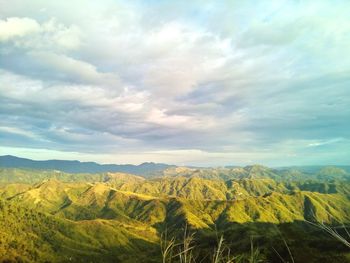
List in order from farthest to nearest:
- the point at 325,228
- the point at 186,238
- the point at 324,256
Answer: the point at 324,256
the point at 186,238
the point at 325,228

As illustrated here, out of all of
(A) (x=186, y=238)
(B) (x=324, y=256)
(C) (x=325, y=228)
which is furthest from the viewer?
(B) (x=324, y=256)

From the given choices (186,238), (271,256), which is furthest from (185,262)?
(271,256)

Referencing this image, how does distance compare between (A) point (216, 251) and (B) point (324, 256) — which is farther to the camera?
(B) point (324, 256)

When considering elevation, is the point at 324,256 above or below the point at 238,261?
below

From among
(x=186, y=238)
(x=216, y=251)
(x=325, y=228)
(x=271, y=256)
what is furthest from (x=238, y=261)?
(x=271, y=256)

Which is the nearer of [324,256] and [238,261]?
[238,261]

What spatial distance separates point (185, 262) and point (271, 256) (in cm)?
17495

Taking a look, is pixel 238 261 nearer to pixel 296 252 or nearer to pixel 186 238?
pixel 186 238

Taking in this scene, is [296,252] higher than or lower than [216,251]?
lower

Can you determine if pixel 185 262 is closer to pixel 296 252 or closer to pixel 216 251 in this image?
pixel 216 251

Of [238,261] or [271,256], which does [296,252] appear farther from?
[238,261]

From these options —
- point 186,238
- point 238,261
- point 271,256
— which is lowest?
point 271,256

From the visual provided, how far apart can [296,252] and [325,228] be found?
17645 centimetres

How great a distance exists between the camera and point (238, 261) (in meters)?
7.18
